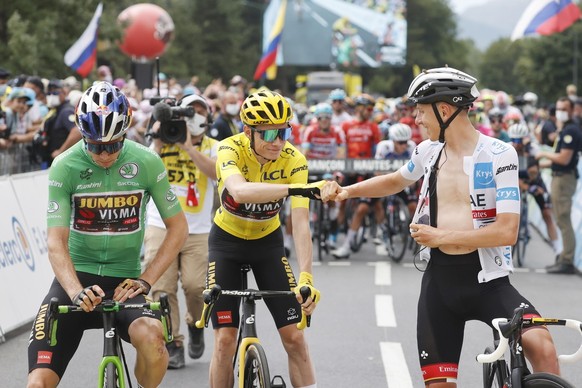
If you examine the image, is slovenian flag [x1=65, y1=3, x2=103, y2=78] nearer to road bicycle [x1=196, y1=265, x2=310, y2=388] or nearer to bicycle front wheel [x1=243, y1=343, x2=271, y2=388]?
road bicycle [x1=196, y1=265, x2=310, y2=388]

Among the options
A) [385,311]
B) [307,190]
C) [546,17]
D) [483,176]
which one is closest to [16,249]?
[385,311]

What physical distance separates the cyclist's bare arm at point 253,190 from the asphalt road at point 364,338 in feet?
8.70

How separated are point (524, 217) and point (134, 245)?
11115mm

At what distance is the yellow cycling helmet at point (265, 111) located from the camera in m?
6.00

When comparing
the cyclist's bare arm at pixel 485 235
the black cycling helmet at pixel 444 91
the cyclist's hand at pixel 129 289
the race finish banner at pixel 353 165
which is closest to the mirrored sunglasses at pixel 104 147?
the cyclist's hand at pixel 129 289

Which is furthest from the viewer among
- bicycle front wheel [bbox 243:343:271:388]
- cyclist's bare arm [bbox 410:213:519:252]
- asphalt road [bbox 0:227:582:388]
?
asphalt road [bbox 0:227:582:388]

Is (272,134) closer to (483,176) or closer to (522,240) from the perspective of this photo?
(483,176)

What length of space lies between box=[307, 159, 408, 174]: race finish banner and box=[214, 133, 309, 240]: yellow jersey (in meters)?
9.86

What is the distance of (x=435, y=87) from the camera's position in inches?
211

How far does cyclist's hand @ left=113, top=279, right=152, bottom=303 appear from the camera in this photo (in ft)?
18.0

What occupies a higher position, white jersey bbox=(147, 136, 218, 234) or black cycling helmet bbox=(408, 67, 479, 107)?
black cycling helmet bbox=(408, 67, 479, 107)

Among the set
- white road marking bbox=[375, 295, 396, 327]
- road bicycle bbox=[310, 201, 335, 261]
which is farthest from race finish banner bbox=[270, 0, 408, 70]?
white road marking bbox=[375, 295, 396, 327]

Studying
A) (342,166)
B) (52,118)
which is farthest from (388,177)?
(342,166)

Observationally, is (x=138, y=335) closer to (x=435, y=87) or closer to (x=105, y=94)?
(x=105, y=94)
